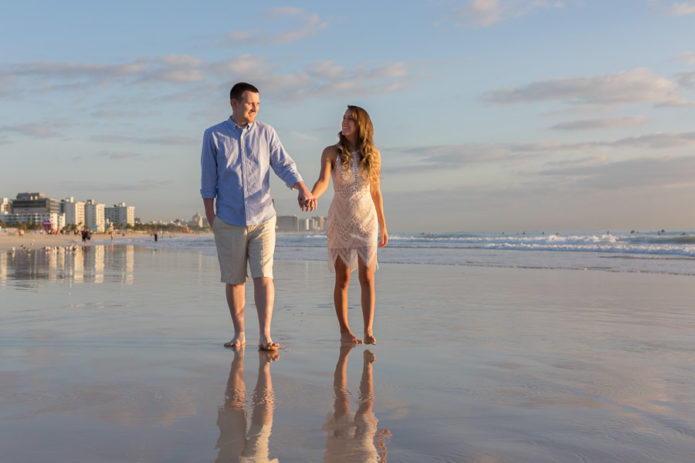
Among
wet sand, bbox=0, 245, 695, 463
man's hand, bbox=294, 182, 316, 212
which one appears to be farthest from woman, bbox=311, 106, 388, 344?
wet sand, bbox=0, 245, 695, 463

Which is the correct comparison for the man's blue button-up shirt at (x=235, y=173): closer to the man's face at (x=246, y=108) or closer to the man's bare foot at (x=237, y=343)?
the man's face at (x=246, y=108)

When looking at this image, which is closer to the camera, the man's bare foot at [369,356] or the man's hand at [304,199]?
the man's bare foot at [369,356]

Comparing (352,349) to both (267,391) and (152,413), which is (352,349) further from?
(152,413)

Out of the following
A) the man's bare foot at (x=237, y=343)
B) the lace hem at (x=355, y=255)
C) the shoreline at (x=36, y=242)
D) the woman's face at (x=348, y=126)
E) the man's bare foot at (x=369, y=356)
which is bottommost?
the shoreline at (x=36, y=242)

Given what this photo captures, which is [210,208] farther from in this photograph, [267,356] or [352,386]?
[352,386]

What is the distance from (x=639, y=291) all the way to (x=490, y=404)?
21.4 feet

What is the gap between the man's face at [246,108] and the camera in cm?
391

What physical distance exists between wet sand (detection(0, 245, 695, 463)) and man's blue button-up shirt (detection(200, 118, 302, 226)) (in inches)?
39.0

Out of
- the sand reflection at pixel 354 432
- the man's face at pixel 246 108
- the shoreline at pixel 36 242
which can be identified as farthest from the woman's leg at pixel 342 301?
the shoreline at pixel 36 242

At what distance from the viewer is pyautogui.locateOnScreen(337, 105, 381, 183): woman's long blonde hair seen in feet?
14.4

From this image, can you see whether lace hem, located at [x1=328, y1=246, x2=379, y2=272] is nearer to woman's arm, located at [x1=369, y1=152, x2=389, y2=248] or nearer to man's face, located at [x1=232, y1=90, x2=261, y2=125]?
woman's arm, located at [x1=369, y1=152, x2=389, y2=248]

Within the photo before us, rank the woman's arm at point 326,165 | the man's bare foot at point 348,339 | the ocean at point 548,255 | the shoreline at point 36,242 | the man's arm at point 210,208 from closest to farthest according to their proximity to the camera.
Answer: the man's arm at point 210,208, the man's bare foot at point 348,339, the woman's arm at point 326,165, the ocean at point 548,255, the shoreline at point 36,242

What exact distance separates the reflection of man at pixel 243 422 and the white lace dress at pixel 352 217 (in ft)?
4.90

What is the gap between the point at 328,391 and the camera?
111 inches
